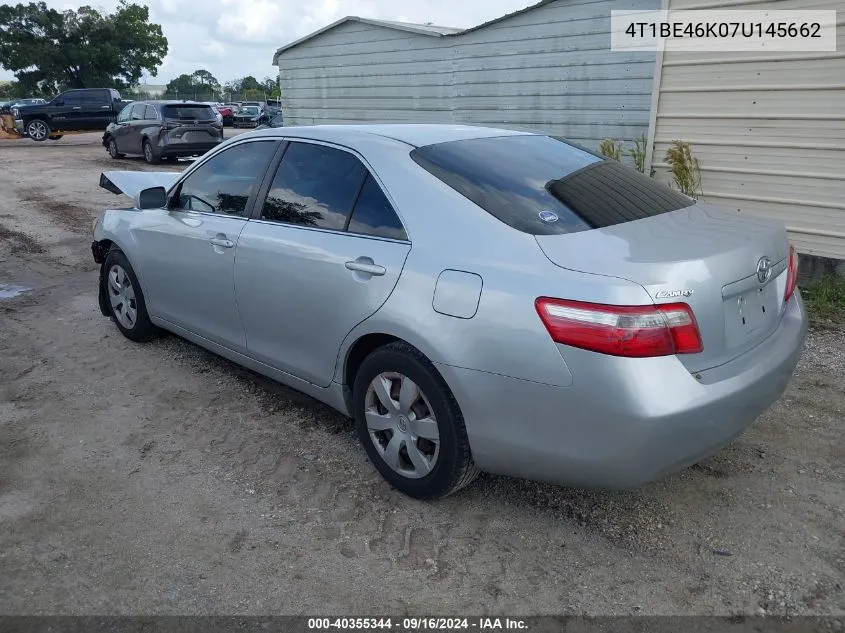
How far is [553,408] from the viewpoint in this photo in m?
2.47

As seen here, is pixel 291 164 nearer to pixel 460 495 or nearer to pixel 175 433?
pixel 175 433

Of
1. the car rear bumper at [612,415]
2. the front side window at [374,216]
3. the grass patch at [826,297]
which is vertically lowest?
the grass patch at [826,297]

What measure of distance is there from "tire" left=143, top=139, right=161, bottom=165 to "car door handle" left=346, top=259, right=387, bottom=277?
632 inches

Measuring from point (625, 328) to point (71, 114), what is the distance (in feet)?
88.4

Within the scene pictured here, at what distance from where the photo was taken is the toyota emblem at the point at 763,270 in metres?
2.72

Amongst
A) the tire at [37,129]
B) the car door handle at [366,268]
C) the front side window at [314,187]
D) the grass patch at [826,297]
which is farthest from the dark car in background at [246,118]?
the car door handle at [366,268]

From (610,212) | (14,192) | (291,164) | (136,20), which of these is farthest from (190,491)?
(136,20)

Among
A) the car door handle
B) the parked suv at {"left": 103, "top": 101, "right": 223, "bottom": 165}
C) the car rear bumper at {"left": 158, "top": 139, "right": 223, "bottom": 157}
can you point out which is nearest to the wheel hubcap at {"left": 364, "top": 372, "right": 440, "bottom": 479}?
the car door handle

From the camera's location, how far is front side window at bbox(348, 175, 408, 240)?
10.0 feet

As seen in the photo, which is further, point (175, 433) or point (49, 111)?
point (49, 111)

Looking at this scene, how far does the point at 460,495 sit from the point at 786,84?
199 inches

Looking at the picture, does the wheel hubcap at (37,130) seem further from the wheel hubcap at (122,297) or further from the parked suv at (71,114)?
the wheel hubcap at (122,297)

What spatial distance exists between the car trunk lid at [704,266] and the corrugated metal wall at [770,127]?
3551mm

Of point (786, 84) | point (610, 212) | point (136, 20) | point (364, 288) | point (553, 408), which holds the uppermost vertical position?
point (136, 20)
